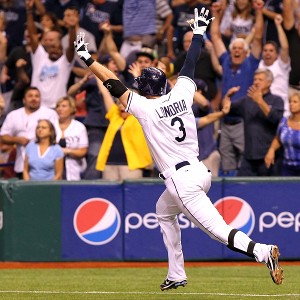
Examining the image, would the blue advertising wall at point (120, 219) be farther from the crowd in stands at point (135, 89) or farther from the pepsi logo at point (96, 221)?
the crowd in stands at point (135, 89)

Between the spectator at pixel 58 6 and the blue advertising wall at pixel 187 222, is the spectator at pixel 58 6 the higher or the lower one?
the higher one

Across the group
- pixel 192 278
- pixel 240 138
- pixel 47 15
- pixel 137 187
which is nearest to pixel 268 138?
pixel 240 138

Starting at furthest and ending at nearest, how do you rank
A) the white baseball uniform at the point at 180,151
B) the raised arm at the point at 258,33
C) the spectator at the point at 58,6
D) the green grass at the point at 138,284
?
the spectator at the point at 58,6 < the raised arm at the point at 258,33 < the green grass at the point at 138,284 < the white baseball uniform at the point at 180,151

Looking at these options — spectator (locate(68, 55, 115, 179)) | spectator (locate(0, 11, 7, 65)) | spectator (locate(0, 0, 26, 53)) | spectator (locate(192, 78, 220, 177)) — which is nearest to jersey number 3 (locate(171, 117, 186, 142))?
spectator (locate(192, 78, 220, 177))

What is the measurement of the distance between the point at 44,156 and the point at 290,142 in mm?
3559

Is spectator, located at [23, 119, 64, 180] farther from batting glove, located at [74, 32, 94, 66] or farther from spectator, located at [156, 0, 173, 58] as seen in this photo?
batting glove, located at [74, 32, 94, 66]

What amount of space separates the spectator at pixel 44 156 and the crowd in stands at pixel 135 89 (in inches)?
0.6

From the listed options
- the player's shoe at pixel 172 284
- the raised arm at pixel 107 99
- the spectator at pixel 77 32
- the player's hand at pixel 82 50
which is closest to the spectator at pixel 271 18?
the spectator at pixel 77 32

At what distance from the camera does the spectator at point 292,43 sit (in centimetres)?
1509

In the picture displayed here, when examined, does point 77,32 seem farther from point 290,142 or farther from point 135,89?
point 290,142

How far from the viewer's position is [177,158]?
932cm

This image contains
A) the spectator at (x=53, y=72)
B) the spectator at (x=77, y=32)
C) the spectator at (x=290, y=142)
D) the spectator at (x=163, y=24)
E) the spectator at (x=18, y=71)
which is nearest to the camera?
the spectator at (x=290, y=142)

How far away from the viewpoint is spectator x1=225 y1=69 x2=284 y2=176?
565 inches

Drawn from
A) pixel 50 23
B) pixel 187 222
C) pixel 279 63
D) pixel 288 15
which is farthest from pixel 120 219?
pixel 50 23
